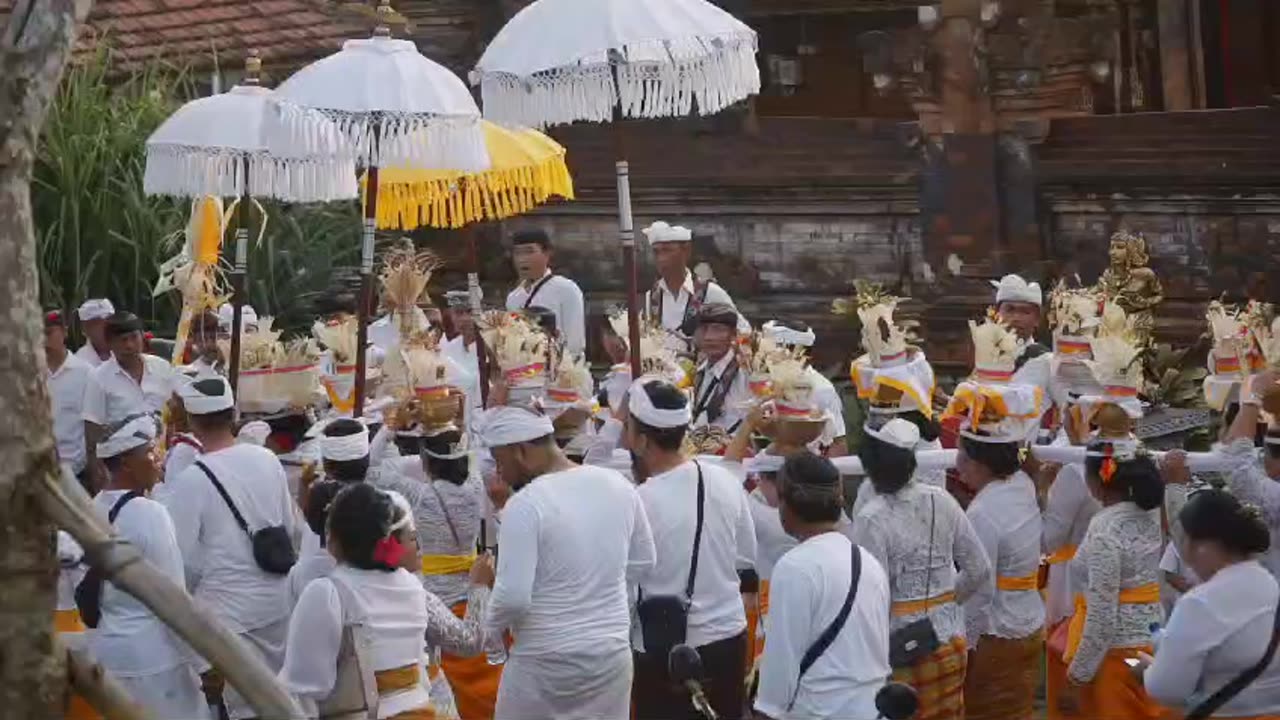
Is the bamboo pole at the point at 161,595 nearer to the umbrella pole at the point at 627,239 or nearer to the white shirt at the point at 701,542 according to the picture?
the white shirt at the point at 701,542

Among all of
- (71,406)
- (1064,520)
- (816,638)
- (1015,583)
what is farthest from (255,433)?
(816,638)

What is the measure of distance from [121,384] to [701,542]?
501 cm

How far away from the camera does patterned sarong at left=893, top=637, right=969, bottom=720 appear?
797 centimetres

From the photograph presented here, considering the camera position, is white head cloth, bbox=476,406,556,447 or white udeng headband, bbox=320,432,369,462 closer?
white head cloth, bbox=476,406,556,447

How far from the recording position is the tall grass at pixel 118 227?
1590 centimetres

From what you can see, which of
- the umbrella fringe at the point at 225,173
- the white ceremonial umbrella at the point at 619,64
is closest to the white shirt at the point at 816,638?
the white ceremonial umbrella at the point at 619,64

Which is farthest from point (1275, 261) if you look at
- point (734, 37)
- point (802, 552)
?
point (802, 552)

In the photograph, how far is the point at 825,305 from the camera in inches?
611

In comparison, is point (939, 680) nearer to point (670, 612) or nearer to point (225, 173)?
point (670, 612)

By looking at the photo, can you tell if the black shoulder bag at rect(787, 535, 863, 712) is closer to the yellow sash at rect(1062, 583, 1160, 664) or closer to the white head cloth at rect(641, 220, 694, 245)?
the yellow sash at rect(1062, 583, 1160, 664)

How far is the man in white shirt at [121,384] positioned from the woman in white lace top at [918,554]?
4.99m

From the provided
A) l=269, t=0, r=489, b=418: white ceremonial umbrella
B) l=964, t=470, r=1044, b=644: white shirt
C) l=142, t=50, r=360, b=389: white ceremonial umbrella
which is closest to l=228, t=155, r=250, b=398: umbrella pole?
l=142, t=50, r=360, b=389: white ceremonial umbrella

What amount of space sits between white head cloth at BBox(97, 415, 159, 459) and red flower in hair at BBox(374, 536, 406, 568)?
166 centimetres

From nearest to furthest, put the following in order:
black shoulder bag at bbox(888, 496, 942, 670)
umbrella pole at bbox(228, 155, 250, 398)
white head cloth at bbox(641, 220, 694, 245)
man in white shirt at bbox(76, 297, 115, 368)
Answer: black shoulder bag at bbox(888, 496, 942, 670) < umbrella pole at bbox(228, 155, 250, 398) < white head cloth at bbox(641, 220, 694, 245) < man in white shirt at bbox(76, 297, 115, 368)
